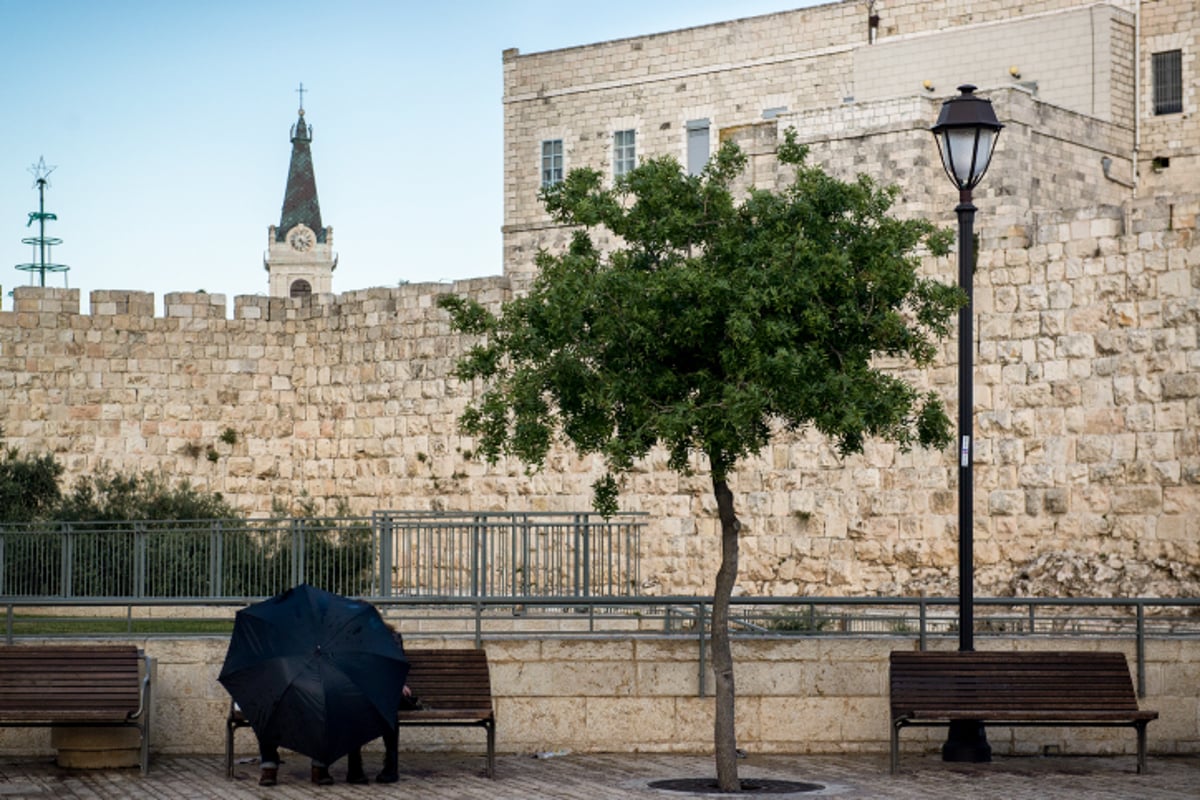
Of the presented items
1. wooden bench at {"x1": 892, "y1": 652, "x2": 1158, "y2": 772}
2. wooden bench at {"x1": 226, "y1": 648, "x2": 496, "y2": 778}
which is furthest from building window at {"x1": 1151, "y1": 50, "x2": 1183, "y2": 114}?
wooden bench at {"x1": 226, "y1": 648, "x2": 496, "y2": 778}

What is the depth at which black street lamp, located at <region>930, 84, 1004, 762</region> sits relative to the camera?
39.8ft

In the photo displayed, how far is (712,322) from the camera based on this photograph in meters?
11.4

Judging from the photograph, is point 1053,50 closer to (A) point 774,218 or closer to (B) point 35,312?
(B) point 35,312

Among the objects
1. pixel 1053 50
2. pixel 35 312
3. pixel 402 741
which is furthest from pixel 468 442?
pixel 402 741

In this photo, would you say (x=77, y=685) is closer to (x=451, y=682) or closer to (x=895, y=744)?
(x=451, y=682)

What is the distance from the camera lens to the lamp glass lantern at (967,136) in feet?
40.5

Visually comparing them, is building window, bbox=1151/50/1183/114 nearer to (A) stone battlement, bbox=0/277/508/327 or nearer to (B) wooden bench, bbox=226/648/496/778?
(A) stone battlement, bbox=0/277/508/327

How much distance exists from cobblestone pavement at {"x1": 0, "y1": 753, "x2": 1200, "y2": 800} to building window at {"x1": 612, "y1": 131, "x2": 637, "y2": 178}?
2229cm

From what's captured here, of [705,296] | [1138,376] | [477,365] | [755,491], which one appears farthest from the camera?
[755,491]

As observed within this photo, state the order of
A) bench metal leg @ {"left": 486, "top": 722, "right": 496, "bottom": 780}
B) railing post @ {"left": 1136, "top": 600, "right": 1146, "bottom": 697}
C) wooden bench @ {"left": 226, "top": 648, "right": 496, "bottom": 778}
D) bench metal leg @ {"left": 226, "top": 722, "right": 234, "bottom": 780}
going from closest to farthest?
bench metal leg @ {"left": 226, "top": 722, "right": 234, "bottom": 780}
bench metal leg @ {"left": 486, "top": 722, "right": 496, "bottom": 780}
wooden bench @ {"left": 226, "top": 648, "right": 496, "bottom": 778}
railing post @ {"left": 1136, "top": 600, "right": 1146, "bottom": 697}

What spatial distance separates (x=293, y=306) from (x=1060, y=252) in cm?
1131

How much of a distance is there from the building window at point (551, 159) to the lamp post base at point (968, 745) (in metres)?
22.9

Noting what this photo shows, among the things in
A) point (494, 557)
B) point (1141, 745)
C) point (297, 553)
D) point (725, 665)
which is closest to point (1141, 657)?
point (1141, 745)

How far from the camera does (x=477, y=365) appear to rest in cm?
1203
